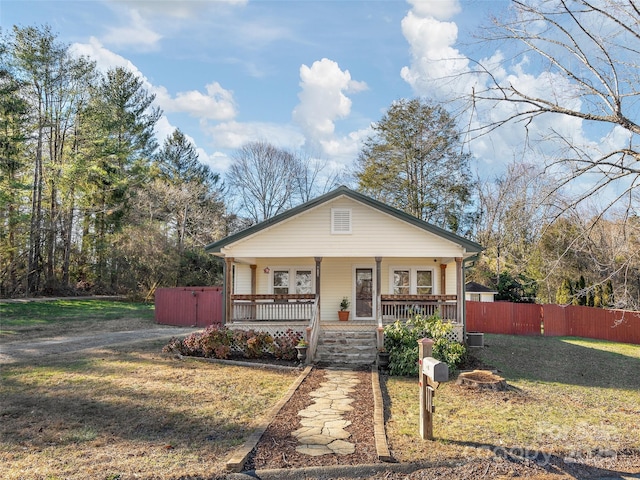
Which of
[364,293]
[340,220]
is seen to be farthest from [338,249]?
[364,293]

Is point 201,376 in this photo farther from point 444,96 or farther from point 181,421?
point 444,96

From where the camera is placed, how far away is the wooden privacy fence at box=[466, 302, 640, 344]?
776 inches

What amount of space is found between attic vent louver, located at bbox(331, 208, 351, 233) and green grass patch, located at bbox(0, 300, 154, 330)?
13072 millimetres

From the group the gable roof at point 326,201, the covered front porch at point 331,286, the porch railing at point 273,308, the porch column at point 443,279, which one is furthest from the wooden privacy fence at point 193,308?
the porch column at point 443,279

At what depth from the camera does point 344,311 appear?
16.3m

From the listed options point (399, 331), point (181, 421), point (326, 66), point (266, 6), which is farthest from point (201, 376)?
point (326, 66)

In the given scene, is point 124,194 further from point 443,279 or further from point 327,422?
point 327,422

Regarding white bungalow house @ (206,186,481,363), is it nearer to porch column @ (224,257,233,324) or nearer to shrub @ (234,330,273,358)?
porch column @ (224,257,233,324)

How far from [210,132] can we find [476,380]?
3131cm

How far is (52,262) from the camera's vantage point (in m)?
30.8

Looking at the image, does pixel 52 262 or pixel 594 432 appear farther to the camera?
pixel 52 262

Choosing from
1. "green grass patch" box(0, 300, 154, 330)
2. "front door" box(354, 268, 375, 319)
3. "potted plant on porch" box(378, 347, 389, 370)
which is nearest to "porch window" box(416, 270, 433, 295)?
"front door" box(354, 268, 375, 319)

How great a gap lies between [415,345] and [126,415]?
7.14m

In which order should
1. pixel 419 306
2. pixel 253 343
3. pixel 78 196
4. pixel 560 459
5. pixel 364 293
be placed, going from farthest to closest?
pixel 78 196 < pixel 364 293 < pixel 419 306 < pixel 253 343 < pixel 560 459
